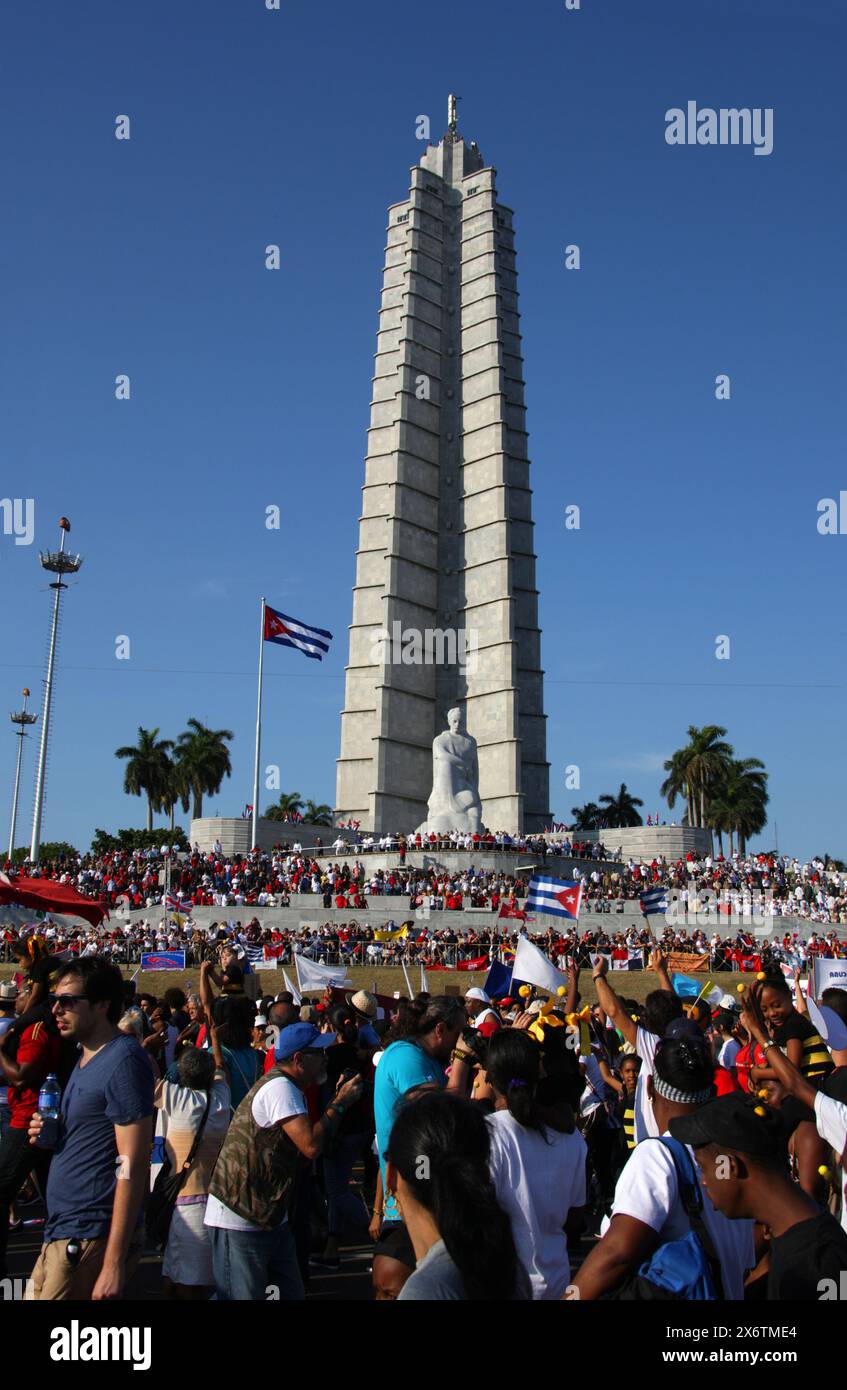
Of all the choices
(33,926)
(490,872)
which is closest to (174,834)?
(490,872)

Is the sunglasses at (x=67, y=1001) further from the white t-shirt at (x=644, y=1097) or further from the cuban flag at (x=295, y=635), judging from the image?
the cuban flag at (x=295, y=635)

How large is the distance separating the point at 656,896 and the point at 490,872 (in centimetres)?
1768

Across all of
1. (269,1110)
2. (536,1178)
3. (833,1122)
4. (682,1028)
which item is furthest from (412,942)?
(536,1178)

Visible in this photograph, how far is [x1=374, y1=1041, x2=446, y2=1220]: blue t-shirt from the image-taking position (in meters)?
5.52

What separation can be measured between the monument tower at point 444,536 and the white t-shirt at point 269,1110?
5000cm

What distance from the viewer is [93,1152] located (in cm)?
442

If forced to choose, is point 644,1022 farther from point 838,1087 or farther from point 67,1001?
point 67,1001

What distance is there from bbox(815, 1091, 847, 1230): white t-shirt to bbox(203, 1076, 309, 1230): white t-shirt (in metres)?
2.21

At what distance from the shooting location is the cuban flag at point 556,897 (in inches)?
702

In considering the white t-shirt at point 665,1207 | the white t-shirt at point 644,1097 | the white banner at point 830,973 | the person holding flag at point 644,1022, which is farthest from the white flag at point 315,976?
the white t-shirt at point 665,1207

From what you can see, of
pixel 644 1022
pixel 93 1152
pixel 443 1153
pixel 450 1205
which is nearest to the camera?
pixel 450 1205

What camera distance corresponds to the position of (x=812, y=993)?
9312mm

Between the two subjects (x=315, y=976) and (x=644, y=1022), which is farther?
(x=315, y=976)

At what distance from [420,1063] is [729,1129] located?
8.39 ft
